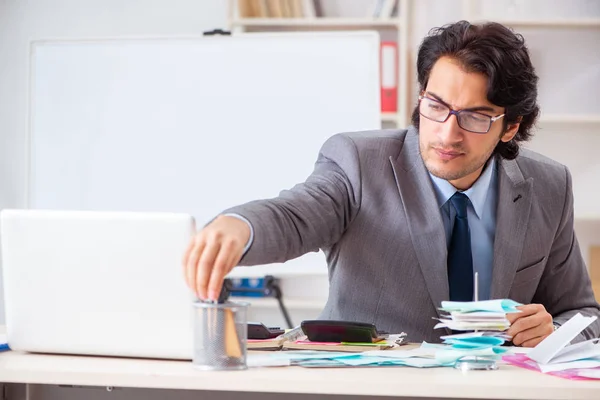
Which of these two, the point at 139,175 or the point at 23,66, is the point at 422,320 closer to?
the point at 139,175

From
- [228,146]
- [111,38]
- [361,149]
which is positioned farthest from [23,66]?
[361,149]

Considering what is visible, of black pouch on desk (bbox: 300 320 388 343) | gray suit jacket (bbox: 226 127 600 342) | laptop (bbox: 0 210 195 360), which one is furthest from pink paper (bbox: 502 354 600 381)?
laptop (bbox: 0 210 195 360)

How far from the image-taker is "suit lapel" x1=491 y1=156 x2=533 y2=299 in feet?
6.14

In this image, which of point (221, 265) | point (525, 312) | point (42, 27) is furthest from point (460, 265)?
point (42, 27)

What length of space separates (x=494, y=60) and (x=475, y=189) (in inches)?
11.8

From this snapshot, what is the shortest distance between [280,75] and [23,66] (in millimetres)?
1343

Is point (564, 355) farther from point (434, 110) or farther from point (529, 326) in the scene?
point (434, 110)

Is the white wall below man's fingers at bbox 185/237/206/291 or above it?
above

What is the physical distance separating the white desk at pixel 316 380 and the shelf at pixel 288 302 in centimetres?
241

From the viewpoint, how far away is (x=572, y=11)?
144 inches

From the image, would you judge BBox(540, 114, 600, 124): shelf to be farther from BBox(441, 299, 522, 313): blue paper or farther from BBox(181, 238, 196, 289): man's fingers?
BBox(181, 238, 196, 289): man's fingers

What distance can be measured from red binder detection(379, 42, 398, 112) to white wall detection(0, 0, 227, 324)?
812 millimetres

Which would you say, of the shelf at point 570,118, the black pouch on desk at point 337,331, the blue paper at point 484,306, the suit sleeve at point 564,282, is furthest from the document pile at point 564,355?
the shelf at point 570,118

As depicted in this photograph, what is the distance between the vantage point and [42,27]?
3867 millimetres
